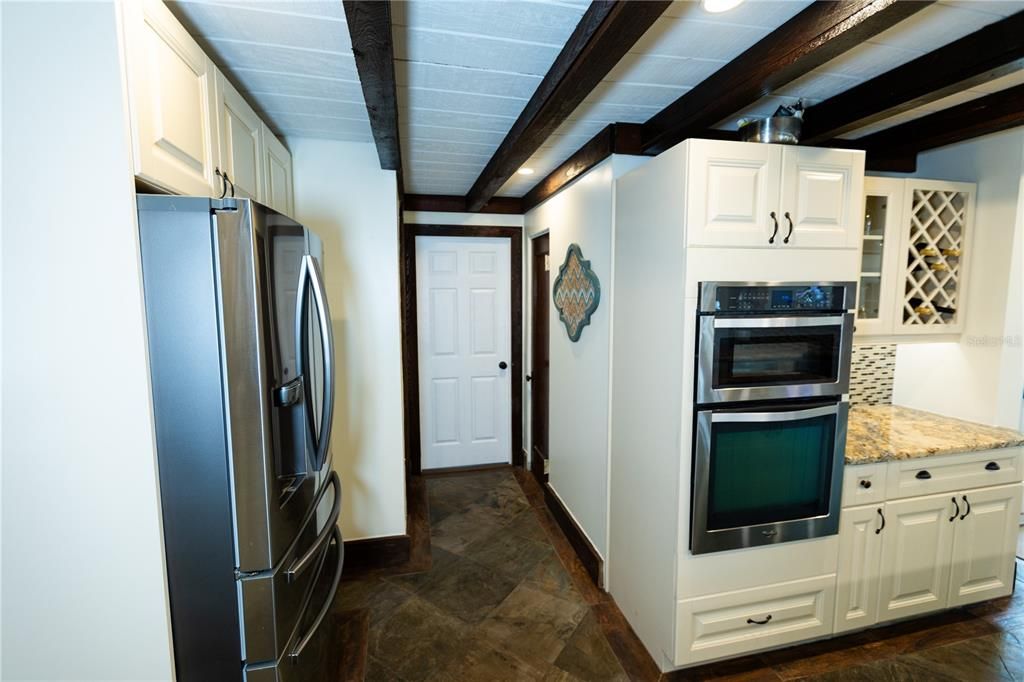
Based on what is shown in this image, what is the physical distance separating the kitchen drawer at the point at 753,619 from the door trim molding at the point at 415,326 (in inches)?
91.7

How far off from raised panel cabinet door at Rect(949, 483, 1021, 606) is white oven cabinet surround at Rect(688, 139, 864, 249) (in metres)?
1.41

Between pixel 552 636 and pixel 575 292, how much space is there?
1.76 meters

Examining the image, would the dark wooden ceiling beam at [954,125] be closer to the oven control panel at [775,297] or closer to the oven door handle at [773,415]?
the oven control panel at [775,297]

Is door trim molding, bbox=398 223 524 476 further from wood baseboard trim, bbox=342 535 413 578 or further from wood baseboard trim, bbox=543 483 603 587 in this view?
wood baseboard trim, bbox=342 535 413 578

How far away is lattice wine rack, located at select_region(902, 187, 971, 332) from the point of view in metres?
2.31

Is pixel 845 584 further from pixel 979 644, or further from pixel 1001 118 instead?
pixel 1001 118

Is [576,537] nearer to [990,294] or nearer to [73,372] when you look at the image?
[73,372]

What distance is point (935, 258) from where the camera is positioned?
236 centimetres

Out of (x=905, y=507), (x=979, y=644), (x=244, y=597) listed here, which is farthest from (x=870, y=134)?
(x=244, y=597)

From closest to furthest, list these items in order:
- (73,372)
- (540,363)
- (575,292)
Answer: (73,372)
(575,292)
(540,363)

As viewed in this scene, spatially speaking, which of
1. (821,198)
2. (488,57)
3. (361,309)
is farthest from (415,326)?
(821,198)

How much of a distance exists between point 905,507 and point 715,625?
995mm

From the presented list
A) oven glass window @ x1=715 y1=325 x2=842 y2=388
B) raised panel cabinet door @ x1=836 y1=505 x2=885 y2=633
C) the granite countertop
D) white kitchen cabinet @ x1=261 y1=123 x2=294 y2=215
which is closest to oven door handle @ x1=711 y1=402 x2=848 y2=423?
oven glass window @ x1=715 y1=325 x2=842 y2=388

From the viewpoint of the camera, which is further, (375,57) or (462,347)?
(462,347)
